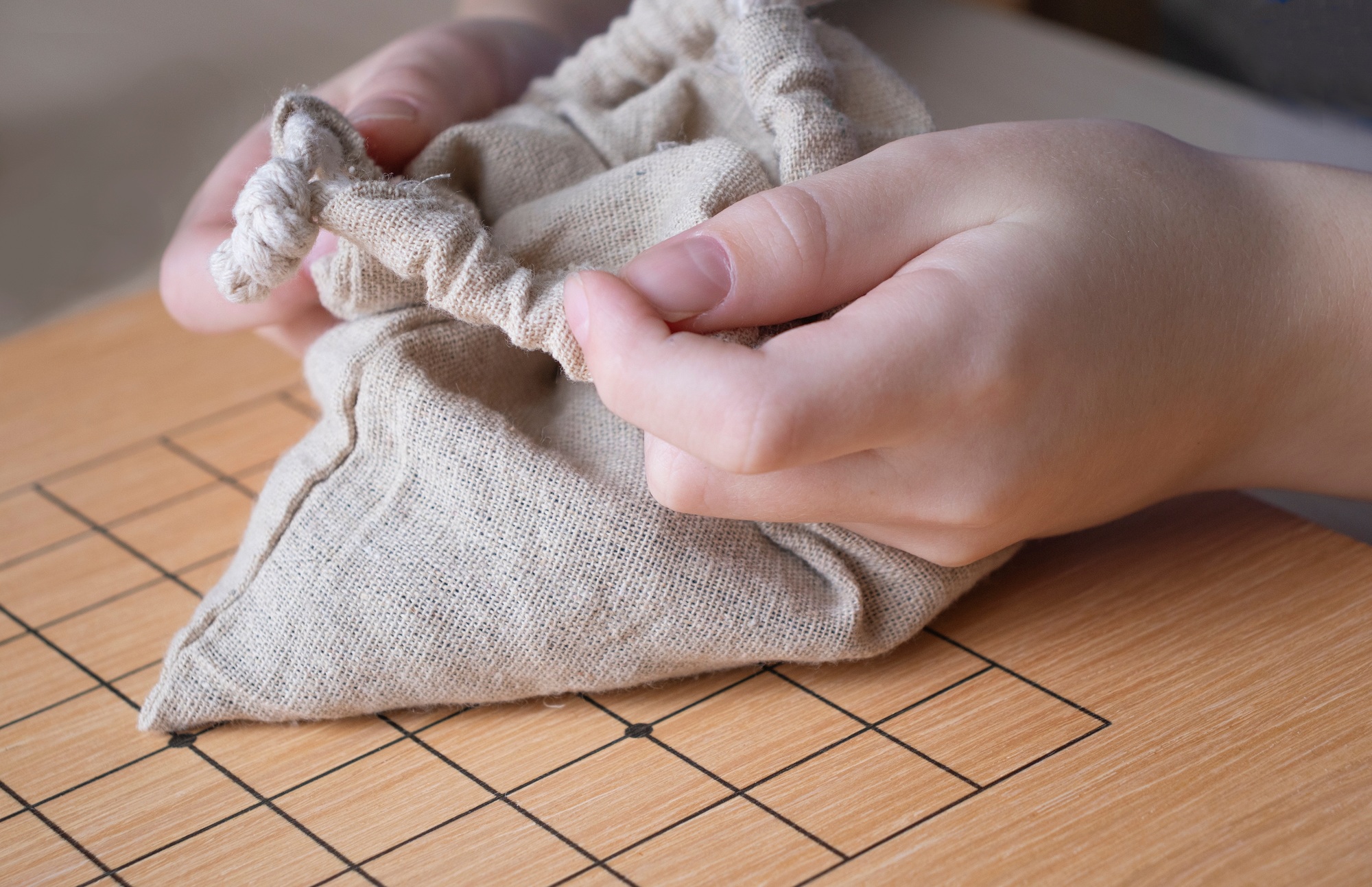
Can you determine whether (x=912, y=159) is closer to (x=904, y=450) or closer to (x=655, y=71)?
(x=904, y=450)

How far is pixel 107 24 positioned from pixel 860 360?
3.09 feet

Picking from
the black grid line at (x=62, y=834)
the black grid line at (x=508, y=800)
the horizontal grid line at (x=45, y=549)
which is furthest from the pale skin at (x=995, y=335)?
the horizontal grid line at (x=45, y=549)

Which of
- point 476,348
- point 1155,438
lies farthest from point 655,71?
point 1155,438

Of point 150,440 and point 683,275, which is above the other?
point 683,275

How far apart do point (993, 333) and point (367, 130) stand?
28 cm

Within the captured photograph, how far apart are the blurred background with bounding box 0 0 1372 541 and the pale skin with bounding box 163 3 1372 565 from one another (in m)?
0.27

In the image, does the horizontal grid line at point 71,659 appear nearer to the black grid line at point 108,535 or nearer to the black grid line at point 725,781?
the black grid line at point 108,535

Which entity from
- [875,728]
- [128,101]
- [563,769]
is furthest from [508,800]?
[128,101]

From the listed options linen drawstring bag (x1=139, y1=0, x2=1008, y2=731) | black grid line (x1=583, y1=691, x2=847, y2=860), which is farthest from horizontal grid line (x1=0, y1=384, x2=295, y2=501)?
black grid line (x1=583, y1=691, x2=847, y2=860)

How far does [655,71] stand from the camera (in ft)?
1.89

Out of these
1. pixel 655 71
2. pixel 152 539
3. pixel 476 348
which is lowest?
pixel 152 539

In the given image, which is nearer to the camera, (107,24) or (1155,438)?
(1155,438)

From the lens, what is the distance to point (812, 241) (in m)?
0.39

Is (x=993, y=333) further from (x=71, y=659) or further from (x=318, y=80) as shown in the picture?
(x=318, y=80)
